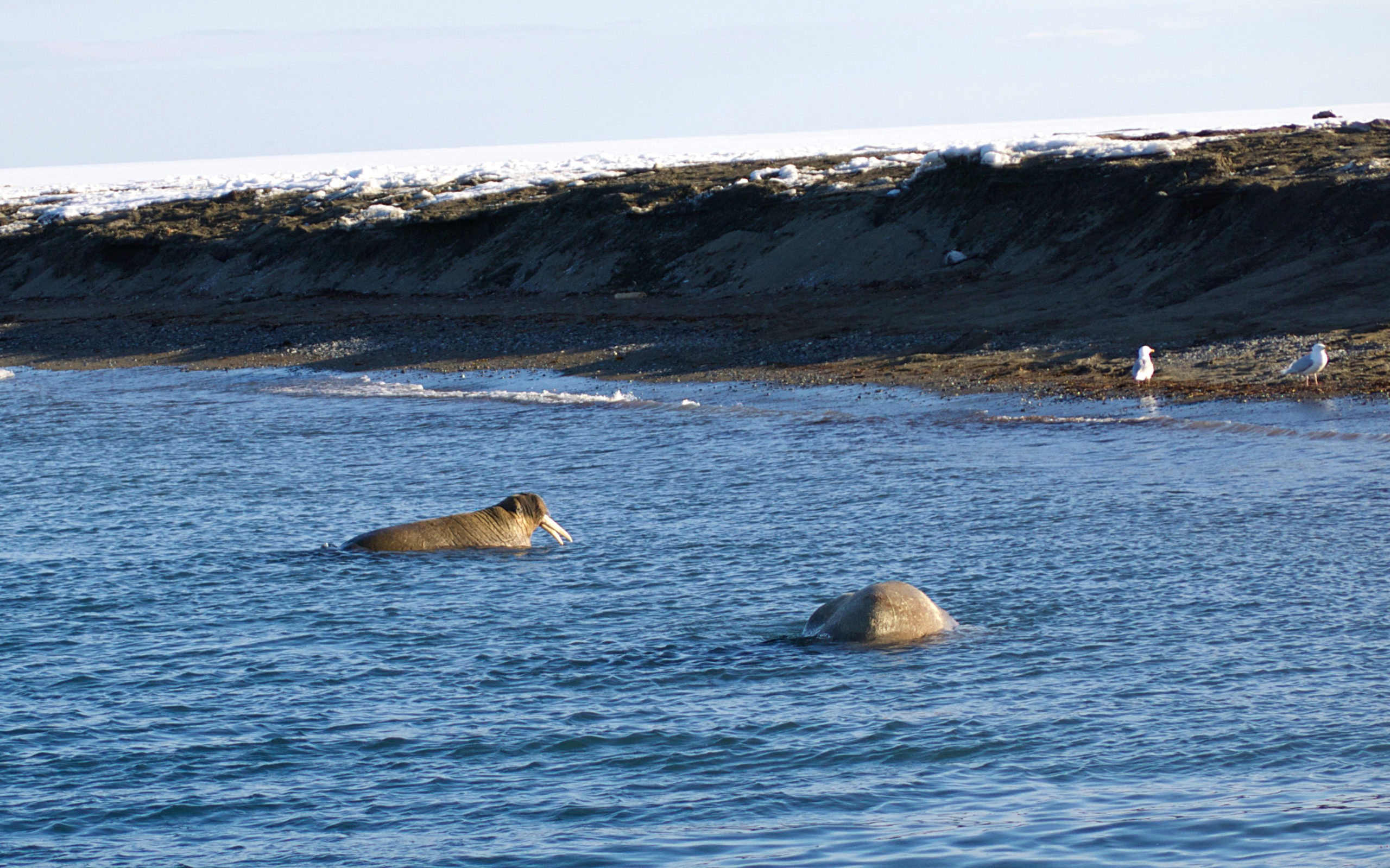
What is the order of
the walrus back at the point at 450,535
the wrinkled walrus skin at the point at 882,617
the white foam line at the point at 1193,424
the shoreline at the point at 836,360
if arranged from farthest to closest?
the shoreline at the point at 836,360, the white foam line at the point at 1193,424, the walrus back at the point at 450,535, the wrinkled walrus skin at the point at 882,617

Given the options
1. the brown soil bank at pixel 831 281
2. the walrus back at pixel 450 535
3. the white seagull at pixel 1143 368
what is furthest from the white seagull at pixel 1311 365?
the walrus back at pixel 450 535

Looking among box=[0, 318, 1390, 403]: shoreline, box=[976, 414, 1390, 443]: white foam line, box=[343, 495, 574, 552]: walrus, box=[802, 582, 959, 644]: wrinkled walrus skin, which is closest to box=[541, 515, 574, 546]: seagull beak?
box=[343, 495, 574, 552]: walrus

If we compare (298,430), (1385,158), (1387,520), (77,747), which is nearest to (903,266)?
(1385,158)

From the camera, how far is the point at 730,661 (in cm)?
1143

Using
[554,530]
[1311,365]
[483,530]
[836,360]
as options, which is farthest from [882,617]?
[836,360]

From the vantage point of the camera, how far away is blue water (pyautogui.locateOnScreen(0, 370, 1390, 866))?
8344 millimetres

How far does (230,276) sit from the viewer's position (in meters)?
53.0

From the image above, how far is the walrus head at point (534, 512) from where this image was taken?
16.2 m

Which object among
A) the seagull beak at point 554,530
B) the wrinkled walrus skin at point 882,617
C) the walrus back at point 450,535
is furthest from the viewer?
the seagull beak at point 554,530

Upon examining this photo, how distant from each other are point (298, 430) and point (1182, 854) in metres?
21.3

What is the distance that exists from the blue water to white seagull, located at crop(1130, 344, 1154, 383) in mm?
1865

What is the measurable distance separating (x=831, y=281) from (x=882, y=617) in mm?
26896

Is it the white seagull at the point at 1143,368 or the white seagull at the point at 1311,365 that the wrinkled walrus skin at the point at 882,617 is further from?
the white seagull at the point at 1143,368

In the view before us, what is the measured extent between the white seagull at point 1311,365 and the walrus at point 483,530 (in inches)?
496
